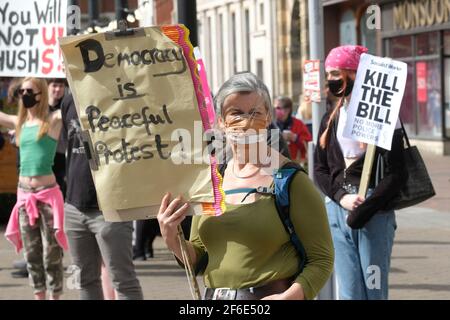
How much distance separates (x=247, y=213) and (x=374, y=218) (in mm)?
2162

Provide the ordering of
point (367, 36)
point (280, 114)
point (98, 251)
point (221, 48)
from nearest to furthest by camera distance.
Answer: point (98, 251), point (280, 114), point (367, 36), point (221, 48)

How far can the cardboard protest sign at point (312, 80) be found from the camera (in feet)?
25.8

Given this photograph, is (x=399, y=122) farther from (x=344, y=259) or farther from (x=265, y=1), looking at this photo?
(x=265, y=1)

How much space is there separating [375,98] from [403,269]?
13.6 ft

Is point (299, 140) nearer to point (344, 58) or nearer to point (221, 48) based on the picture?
point (344, 58)

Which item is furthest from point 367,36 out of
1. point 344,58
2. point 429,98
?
point 344,58

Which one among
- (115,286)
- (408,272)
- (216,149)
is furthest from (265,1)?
(216,149)

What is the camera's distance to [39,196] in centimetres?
799

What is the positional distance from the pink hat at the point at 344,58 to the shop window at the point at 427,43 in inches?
819

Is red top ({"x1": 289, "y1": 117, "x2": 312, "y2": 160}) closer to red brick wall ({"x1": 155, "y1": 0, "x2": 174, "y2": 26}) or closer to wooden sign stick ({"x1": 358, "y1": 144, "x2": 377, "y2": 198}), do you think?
wooden sign stick ({"x1": 358, "y1": 144, "x2": 377, "y2": 198})

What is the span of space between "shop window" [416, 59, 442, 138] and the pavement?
497 inches

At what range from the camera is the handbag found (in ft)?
19.5

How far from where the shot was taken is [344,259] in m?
5.96

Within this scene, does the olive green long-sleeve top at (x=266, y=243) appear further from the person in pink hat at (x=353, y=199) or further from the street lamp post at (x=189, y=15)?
the street lamp post at (x=189, y=15)
